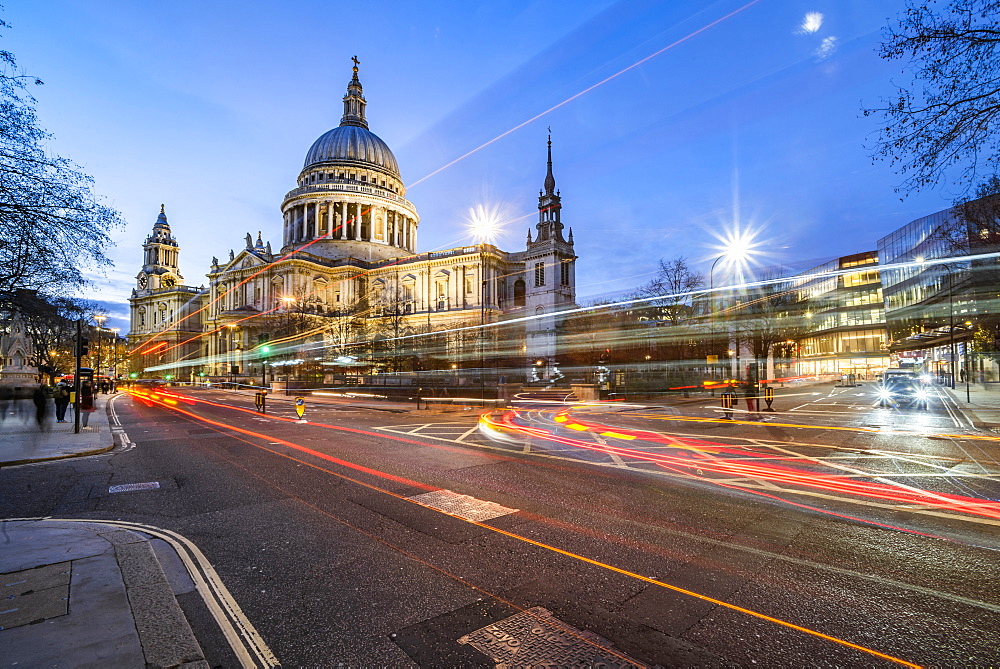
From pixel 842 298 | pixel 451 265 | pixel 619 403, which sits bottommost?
pixel 619 403

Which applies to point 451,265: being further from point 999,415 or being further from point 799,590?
point 799,590

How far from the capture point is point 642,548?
5039 millimetres

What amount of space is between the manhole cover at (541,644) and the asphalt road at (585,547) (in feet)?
0.06

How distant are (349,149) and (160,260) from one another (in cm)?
7388

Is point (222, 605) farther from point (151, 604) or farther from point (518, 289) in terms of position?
point (518, 289)

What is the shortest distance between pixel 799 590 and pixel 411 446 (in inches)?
386

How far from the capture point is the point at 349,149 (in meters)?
98.3

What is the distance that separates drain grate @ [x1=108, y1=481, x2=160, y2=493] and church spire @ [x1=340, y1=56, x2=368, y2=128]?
115 metres

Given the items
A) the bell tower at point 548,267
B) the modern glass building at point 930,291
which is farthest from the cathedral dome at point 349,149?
the modern glass building at point 930,291

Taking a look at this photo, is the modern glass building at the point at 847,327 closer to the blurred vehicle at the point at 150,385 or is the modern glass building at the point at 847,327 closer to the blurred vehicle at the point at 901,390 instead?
the blurred vehicle at the point at 901,390

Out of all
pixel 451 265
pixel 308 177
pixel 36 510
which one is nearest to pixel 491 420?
pixel 36 510

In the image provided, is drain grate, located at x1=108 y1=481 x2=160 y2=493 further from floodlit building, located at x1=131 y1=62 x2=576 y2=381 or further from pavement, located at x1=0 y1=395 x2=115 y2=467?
floodlit building, located at x1=131 y1=62 x2=576 y2=381

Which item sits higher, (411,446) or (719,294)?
(719,294)

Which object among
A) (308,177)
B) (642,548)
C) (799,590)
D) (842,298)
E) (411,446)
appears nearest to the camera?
(799,590)
